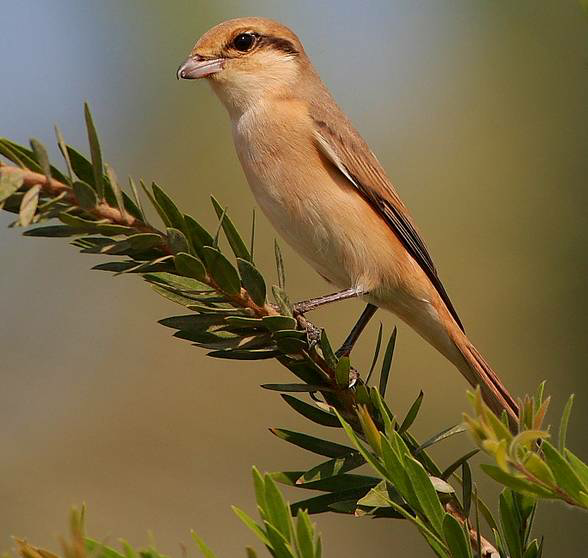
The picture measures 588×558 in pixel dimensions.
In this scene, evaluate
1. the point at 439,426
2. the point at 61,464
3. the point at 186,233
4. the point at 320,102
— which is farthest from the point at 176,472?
the point at 186,233

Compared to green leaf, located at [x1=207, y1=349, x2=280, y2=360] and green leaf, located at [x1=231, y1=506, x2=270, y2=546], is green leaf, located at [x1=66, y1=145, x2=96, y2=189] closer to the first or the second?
green leaf, located at [x1=207, y1=349, x2=280, y2=360]

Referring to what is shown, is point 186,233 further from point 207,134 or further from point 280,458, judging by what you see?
point 207,134

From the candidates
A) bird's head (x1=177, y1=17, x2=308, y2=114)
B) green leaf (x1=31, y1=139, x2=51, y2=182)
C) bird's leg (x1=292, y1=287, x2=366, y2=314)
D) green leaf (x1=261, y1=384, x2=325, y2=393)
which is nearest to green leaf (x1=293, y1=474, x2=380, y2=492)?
green leaf (x1=261, y1=384, x2=325, y2=393)

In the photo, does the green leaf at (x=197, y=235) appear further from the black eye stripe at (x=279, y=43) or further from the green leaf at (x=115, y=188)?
the black eye stripe at (x=279, y=43)

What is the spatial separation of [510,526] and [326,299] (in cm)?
144

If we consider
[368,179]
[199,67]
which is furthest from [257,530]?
[199,67]

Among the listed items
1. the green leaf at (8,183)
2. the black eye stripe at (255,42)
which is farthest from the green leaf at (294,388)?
the black eye stripe at (255,42)

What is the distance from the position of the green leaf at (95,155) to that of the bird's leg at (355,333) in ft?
4.03

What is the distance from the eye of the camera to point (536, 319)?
3.20 metres

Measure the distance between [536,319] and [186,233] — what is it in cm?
234

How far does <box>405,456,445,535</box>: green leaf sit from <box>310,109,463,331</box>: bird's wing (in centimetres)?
178

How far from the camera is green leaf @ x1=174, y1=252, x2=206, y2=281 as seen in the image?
3.37 feet

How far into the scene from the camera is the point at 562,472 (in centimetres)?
73

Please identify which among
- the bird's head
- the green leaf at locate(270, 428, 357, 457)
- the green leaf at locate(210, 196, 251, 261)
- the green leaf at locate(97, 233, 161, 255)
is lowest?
the green leaf at locate(270, 428, 357, 457)
